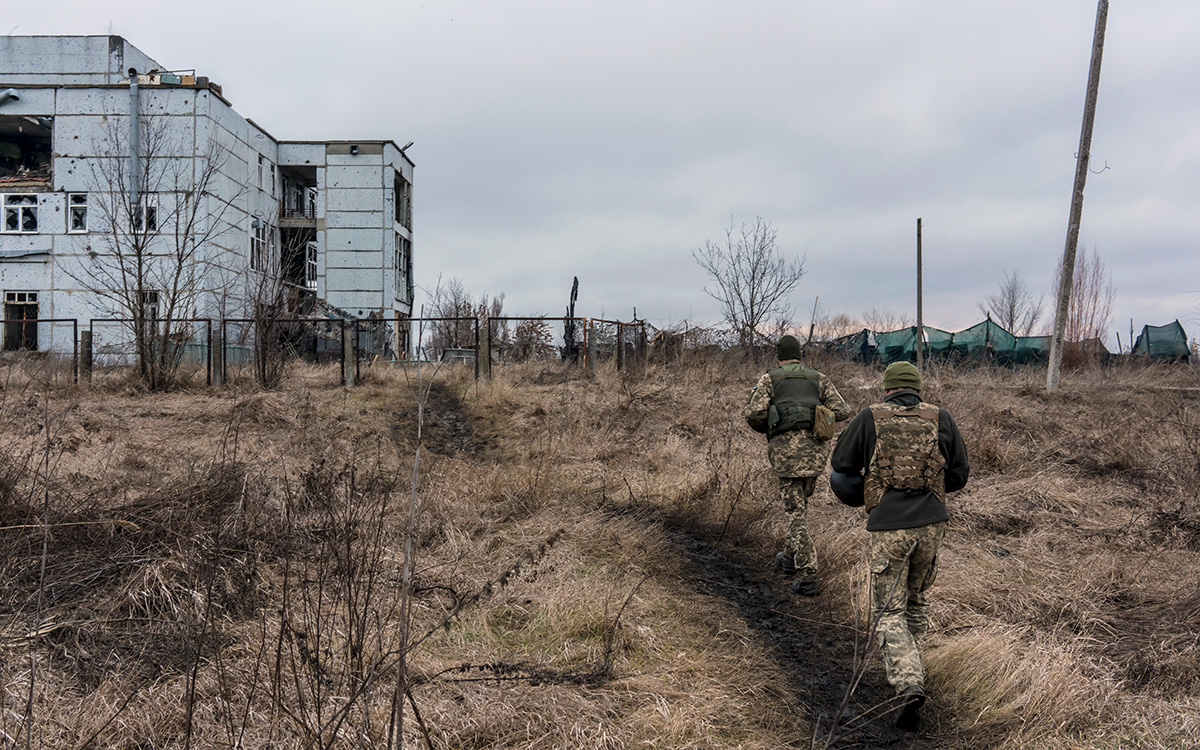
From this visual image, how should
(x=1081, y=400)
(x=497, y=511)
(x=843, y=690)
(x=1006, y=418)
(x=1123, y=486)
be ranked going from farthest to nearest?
(x=1081, y=400), (x=1006, y=418), (x=1123, y=486), (x=497, y=511), (x=843, y=690)

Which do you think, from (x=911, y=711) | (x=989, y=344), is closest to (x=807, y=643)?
(x=911, y=711)

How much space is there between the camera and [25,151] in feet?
106

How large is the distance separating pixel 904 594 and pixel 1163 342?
901 inches

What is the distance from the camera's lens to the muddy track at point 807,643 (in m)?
3.26

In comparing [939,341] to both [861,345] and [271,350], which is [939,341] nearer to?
[861,345]

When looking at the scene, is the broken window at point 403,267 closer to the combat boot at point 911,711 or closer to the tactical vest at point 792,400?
the tactical vest at point 792,400

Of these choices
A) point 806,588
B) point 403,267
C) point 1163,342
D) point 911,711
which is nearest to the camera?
point 911,711

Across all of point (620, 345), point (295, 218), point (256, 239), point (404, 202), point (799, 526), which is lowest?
point (799, 526)

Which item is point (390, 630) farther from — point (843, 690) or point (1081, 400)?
point (1081, 400)

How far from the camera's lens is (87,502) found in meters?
4.60

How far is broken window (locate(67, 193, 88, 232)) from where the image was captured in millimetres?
29391

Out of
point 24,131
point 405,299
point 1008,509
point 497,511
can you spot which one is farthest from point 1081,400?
point 24,131

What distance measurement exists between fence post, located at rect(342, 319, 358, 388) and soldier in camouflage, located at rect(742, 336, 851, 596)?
34.6ft

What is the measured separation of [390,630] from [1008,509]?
18.8 ft
